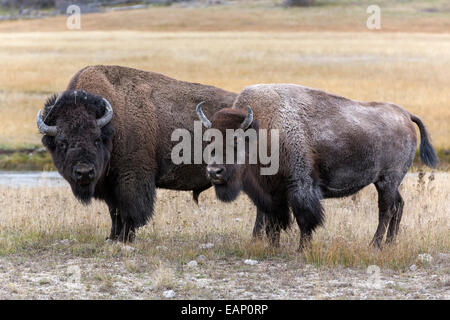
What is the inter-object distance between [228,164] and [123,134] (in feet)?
5.74

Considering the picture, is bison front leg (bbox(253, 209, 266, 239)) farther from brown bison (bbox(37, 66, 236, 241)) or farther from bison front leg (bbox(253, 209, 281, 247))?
brown bison (bbox(37, 66, 236, 241))

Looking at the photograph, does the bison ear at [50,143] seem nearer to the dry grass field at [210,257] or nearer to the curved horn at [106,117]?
the curved horn at [106,117]

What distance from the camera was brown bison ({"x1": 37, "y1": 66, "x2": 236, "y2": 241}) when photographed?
8734 millimetres

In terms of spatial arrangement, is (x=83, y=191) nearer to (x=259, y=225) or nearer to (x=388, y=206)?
(x=259, y=225)

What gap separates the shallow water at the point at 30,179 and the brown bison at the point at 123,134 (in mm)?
6212

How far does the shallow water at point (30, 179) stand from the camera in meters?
16.1

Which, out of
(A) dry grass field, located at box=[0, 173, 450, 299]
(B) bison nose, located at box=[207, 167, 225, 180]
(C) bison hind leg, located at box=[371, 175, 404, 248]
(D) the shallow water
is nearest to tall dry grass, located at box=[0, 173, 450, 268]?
(A) dry grass field, located at box=[0, 173, 450, 299]

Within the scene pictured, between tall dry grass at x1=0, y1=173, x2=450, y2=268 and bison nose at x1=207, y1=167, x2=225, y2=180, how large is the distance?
1.07 meters

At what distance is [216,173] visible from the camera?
8.15m

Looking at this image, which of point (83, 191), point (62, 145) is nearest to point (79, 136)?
point (62, 145)

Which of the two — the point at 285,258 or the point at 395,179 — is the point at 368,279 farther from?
the point at 395,179

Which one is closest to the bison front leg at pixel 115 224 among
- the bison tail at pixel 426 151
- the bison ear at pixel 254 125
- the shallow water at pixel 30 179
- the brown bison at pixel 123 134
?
the brown bison at pixel 123 134

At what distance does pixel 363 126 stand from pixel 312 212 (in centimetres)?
133
